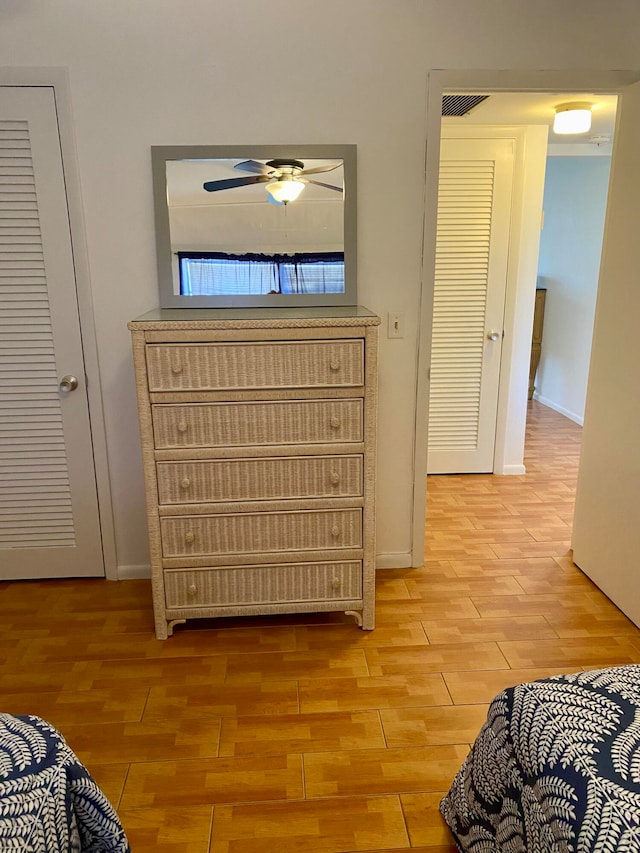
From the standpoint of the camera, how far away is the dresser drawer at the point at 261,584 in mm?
2473

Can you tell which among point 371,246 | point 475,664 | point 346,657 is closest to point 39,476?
point 346,657

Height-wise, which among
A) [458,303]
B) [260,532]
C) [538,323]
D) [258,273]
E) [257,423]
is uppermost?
[258,273]

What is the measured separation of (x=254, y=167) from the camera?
259cm

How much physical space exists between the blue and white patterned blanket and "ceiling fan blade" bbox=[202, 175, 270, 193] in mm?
2072

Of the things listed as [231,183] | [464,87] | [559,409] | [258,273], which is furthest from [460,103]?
[559,409]

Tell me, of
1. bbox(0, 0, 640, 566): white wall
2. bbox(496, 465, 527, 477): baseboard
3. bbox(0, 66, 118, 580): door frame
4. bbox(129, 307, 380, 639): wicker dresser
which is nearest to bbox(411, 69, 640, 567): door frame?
bbox(0, 0, 640, 566): white wall

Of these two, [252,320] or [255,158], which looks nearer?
[252,320]

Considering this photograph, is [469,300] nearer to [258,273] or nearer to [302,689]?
[258,273]

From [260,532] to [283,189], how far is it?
1429 mm

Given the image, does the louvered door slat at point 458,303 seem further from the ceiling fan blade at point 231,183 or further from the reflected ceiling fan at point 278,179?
the ceiling fan blade at point 231,183

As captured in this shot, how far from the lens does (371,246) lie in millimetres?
2703

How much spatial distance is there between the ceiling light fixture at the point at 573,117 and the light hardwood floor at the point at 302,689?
227 cm

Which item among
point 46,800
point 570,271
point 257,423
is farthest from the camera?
point 570,271

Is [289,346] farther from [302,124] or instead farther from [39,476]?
[39,476]
